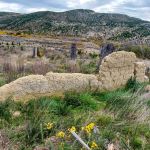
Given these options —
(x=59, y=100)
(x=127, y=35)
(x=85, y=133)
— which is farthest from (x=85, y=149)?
(x=127, y=35)

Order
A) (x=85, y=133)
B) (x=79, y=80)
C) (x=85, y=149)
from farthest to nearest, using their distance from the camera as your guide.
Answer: (x=79, y=80) < (x=85, y=133) < (x=85, y=149)

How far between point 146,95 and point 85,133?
169 inches

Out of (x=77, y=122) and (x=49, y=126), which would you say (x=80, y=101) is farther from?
(x=49, y=126)

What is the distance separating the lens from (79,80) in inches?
491

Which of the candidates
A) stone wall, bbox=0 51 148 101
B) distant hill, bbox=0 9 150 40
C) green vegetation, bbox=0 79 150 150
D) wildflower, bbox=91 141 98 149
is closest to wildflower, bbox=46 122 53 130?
green vegetation, bbox=0 79 150 150

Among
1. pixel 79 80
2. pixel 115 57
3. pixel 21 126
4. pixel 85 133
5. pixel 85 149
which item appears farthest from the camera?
pixel 115 57

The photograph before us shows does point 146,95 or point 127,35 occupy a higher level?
point 146,95

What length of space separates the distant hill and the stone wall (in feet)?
216

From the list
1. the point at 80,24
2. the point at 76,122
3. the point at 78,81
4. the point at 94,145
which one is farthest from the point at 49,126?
the point at 80,24

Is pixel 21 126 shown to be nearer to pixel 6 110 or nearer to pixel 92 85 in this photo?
pixel 6 110

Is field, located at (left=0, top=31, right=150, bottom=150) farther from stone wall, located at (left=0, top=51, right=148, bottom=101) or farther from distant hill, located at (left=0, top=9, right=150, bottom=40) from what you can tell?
distant hill, located at (left=0, top=9, right=150, bottom=40)

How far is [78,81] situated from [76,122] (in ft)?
12.3

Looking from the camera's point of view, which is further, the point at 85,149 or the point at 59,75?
the point at 59,75

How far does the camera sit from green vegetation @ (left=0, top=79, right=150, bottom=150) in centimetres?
809
